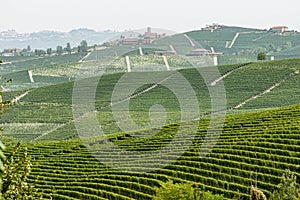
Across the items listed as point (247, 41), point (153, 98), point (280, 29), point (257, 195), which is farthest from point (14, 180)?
point (280, 29)

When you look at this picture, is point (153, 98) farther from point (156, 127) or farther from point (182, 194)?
point (182, 194)

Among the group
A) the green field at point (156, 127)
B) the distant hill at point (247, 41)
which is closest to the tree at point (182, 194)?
the green field at point (156, 127)

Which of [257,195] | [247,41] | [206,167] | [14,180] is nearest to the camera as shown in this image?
[14,180]

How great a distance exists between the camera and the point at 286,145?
20.6 meters

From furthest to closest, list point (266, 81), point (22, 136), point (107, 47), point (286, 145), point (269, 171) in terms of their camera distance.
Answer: point (107, 47) → point (266, 81) → point (22, 136) → point (286, 145) → point (269, 171)

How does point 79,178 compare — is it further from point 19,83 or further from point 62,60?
point 62,60

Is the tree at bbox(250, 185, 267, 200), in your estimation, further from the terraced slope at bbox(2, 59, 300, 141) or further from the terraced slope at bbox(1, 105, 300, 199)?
the terraced slope at bbox(2, 59, 300, 141)

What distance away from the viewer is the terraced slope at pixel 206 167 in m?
18.5

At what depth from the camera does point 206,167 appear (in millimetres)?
20031

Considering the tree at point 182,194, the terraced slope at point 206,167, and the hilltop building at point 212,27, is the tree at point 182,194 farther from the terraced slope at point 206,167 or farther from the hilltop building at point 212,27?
the hilltop building at point 212,27

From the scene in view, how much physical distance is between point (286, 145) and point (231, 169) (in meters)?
3.06

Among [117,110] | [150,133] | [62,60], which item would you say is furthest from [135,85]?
[62,60]

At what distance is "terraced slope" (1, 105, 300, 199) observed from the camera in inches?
727

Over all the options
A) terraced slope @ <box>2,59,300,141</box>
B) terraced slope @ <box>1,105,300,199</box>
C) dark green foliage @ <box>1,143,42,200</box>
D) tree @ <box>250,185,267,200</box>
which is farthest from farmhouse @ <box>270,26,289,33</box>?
dark green foliage @ <box>1,143,42,200</box>
